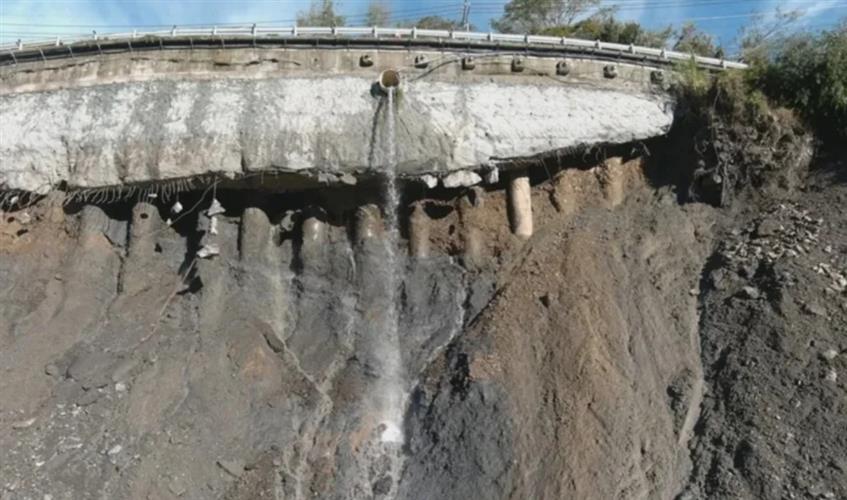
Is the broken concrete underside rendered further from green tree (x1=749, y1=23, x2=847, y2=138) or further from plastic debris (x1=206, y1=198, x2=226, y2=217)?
green tree (x1=749, y1=23, x2=847, y2=138)

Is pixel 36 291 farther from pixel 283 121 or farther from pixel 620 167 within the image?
pixel 620 167

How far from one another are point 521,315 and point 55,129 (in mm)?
8695

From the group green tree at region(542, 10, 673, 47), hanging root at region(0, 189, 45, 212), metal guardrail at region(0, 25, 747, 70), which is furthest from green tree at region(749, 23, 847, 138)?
hanging root at region(0, 189, 45, 212)

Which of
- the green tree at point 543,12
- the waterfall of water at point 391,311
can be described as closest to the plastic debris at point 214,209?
the waterfall of water at point 391,311

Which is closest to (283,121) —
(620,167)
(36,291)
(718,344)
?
(36,291)

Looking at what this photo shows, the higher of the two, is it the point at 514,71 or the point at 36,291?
the point at 514,71

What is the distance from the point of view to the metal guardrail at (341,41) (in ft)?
52.2

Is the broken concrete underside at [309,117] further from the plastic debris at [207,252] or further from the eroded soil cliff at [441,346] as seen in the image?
the plastic debris at [207,252]

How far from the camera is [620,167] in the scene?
15422 millimetres

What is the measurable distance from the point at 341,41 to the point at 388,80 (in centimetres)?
135

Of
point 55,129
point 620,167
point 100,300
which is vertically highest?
point 55,129

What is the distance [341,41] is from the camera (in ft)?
52.2

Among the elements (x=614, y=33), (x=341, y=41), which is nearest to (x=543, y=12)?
(x=614, y=33)

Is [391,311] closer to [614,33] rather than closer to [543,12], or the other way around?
[614,33]
